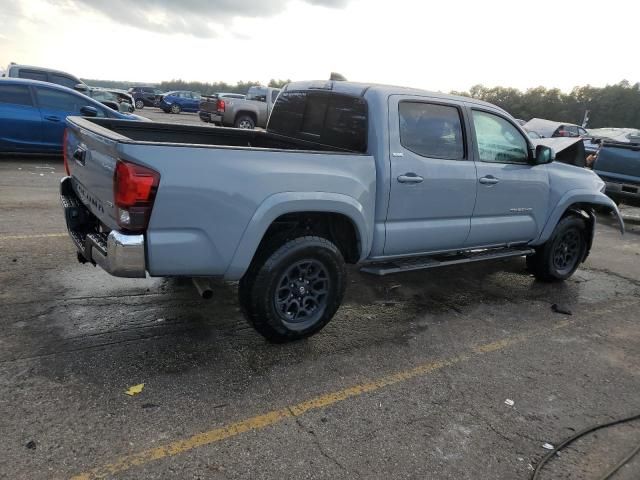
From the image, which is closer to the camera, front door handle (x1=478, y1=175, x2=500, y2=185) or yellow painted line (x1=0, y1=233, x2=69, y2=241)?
front door handle (x1=478, y1=175, x2=500, y2=185)

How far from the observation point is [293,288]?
369 cm

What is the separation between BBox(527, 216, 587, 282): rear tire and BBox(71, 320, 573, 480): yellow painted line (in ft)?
6.73

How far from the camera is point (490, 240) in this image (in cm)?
495

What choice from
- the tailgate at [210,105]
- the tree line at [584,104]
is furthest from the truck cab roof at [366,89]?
the tree line at [584,104]

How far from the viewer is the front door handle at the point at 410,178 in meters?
3.97

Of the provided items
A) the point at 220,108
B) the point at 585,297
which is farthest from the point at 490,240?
the point at 220,108

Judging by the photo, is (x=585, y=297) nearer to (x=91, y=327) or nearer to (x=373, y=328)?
(x=373, y=328)

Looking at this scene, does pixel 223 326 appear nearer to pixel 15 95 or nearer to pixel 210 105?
pixel 15 95

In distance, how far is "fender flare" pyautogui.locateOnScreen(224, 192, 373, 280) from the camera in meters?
3.25

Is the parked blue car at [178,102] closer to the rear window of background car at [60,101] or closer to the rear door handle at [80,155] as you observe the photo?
the rear window of background car at [60,101]

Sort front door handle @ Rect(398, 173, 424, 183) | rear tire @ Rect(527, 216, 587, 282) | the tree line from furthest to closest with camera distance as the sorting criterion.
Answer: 1. the tree line
2. rear tire @ Rect(527, 216, 587, 282)
3. front door handle @ Rect(398, 173, 424, 183)

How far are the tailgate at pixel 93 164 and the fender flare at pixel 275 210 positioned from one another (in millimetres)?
780

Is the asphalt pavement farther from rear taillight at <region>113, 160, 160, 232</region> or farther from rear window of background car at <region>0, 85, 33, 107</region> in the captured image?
rear window of background car at <region>0, 85, 33, 107</region>

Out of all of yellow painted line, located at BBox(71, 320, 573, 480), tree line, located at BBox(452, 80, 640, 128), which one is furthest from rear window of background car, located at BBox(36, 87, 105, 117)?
tree line, located at BBox(452, 80, 640, 128)
